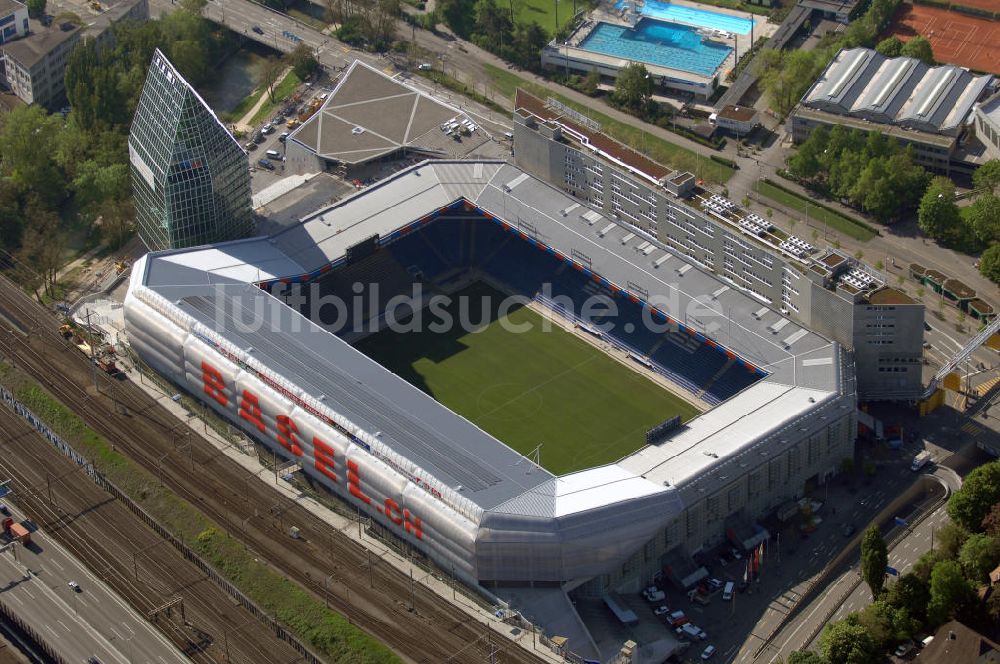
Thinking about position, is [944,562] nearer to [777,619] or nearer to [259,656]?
[777,619]

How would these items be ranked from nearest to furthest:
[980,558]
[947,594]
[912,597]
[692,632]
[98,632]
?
[947,594]
[912,597]
[98,632]
[980,558]
[692,632]

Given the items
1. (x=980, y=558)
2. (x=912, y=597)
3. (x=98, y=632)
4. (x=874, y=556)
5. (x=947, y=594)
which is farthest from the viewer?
(x=980, y=558)

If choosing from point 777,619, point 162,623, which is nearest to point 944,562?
point 777,619

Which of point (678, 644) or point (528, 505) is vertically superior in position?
point (528, 505)

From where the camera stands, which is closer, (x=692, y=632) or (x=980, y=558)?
(x=980, y=558)

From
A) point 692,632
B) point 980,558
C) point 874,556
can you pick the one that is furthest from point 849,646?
point 980,558

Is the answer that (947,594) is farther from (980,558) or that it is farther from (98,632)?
(98,632)
